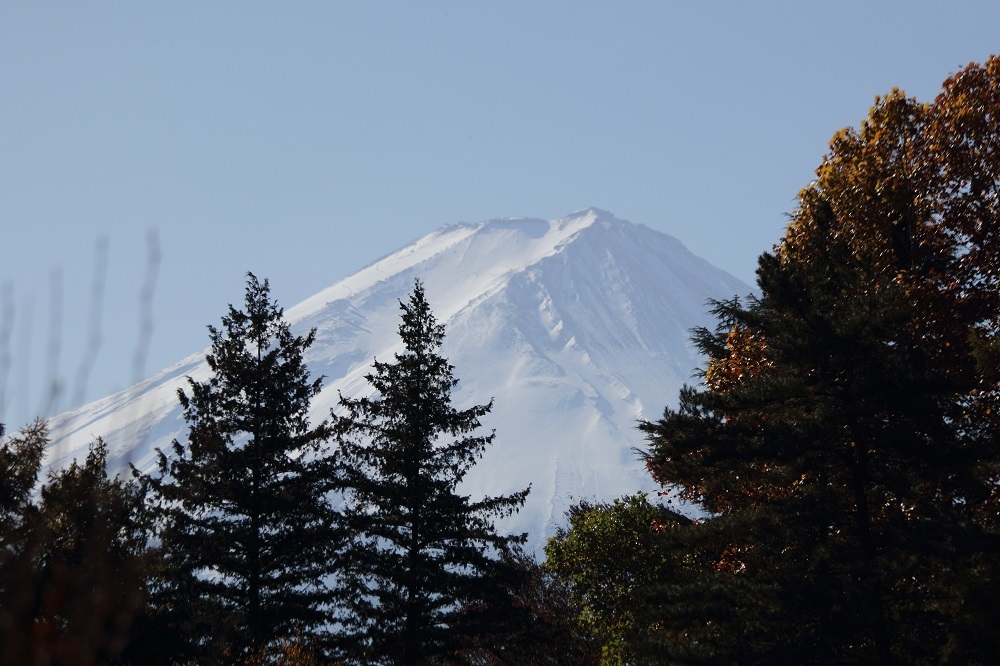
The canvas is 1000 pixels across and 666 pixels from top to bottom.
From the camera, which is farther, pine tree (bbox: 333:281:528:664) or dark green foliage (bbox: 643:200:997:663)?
pine tree (bbox: 333:281:528:664)

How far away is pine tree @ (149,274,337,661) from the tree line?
8 cm

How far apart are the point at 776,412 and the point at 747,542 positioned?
92.4 inches

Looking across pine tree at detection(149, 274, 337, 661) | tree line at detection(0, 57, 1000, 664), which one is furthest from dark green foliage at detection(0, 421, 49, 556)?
pine tree at detection(149, 274, 337, 661)

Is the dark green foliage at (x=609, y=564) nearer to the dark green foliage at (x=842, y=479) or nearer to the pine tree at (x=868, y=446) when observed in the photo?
the pine tree at (x=868, y=446)

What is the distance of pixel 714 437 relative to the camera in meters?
17.7

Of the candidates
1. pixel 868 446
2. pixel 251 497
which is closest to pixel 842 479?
pixel 868 446

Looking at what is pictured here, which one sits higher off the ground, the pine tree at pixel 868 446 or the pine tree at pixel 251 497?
the pine tree at pixel 251 497

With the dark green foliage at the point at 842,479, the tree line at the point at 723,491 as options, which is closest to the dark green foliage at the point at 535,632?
the tree line at the point at 723,491

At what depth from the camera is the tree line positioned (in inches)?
624

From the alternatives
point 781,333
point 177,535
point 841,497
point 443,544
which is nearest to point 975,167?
point 781,333

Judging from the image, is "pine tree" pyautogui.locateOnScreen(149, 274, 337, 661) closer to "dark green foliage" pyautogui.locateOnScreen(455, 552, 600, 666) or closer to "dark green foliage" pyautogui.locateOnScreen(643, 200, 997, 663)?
"dark green foliage" pyautogui.locateOnScreen(455, 552, 600, 666)

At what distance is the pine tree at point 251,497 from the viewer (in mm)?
24312

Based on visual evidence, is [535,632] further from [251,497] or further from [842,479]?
[842,479]

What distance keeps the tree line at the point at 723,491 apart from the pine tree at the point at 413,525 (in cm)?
8
